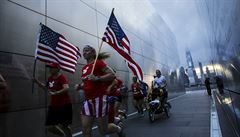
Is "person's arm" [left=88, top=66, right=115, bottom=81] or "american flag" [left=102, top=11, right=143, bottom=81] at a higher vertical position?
"american flag" [left=102, top=11, right=143, bottom=81]

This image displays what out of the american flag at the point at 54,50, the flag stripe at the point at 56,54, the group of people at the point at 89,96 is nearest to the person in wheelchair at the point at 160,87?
the american flag at the point at 54,50

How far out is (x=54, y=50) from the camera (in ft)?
18.6

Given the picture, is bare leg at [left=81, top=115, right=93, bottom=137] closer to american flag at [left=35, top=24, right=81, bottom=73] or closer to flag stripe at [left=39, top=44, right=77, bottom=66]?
american flag at [left=35, top=24, right=81, bottom=73]

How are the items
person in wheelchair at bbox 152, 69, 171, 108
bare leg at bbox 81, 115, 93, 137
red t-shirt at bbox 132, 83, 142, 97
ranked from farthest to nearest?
red t-shirt at bbox 132, 83, 142, 97 < person in wheelchair at bbox 152, 69, 171, 108 < bare leg at bbox 81, 115, 93, 137

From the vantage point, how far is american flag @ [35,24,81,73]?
17.6ft

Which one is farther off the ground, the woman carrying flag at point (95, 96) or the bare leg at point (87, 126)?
the woman carrying flag at point (95, 96)

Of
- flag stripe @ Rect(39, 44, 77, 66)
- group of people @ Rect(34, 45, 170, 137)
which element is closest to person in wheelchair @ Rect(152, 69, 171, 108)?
flag stripe @ Rect(39, 44, 77, 66)

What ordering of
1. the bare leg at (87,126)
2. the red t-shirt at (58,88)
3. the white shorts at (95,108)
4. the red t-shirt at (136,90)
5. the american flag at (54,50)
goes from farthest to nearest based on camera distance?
the red t-shirt at (136,90) < the american flag at (54,50) < the red t-shirt at (58,88) < the white shorts at (95,108) < the bare leg at (87,126)

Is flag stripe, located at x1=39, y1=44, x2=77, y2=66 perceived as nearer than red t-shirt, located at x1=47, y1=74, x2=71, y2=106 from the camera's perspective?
No

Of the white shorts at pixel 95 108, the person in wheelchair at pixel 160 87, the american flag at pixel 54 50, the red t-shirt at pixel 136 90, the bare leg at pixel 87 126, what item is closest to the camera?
the bare leg at pixel 87 126

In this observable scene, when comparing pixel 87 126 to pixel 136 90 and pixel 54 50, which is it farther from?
pixel 136 90

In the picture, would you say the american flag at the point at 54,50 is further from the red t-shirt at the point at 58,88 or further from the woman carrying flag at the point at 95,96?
the woman carrying flag at the point at 95,96

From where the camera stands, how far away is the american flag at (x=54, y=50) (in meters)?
5.35

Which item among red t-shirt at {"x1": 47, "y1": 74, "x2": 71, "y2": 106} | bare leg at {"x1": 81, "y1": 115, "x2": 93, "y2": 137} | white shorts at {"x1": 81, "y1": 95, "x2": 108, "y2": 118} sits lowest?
bare leg at {"x1": 81, "y1": 115, "x2": 93, "y2": 137}
